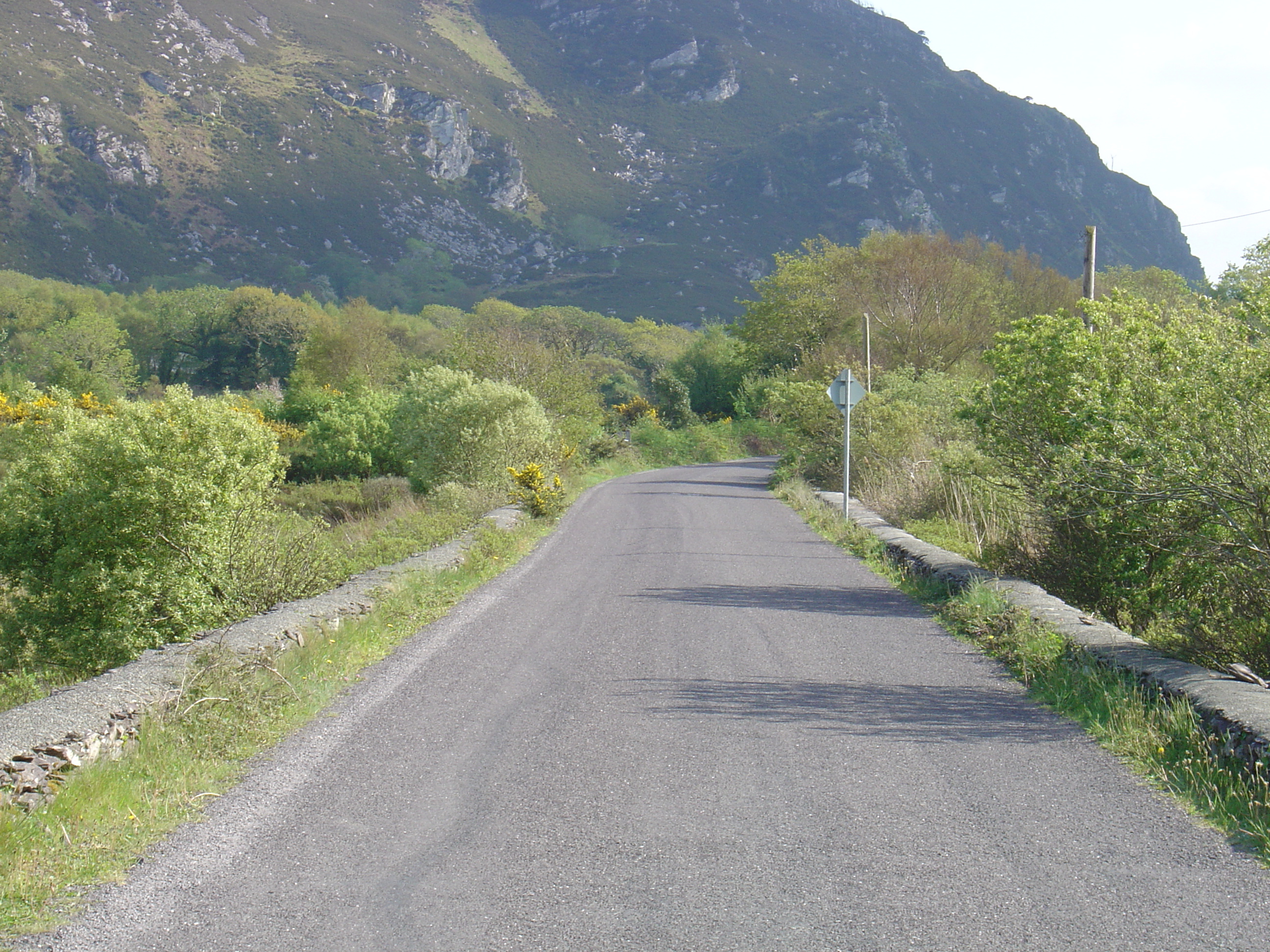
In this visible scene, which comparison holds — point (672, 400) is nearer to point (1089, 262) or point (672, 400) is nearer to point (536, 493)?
point (536, 493)

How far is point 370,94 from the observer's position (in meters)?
159

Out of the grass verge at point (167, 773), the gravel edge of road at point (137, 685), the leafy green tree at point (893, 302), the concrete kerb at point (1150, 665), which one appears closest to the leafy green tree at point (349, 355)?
the leafy green tree at point (893, 302)

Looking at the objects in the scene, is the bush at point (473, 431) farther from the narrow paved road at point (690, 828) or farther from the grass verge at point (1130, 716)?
the narrow paved road at point (690, 828)

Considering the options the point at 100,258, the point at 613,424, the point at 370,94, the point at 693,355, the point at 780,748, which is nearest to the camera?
the point at 780,748

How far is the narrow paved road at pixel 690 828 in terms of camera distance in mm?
3477

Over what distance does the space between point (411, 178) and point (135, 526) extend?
478ft

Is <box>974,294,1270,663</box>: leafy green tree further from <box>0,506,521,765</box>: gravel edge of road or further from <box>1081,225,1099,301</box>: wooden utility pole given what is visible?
<box>0,506,521,765</box>: gravel edge of road

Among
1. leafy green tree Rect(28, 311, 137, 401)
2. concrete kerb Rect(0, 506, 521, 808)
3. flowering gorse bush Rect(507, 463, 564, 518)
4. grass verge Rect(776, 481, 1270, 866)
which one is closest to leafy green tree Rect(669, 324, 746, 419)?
leafy green tree Rect(28, 311, 137, 401)

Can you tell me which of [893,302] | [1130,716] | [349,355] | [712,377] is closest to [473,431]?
[1130,716]

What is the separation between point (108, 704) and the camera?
563 centimetres

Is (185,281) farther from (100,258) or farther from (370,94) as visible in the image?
(370,94)

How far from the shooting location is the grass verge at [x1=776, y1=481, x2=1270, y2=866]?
4500 mm

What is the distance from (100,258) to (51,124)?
19.6 meters

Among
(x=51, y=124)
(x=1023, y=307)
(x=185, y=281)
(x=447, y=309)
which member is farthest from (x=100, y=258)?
(x=1023, y=307)
